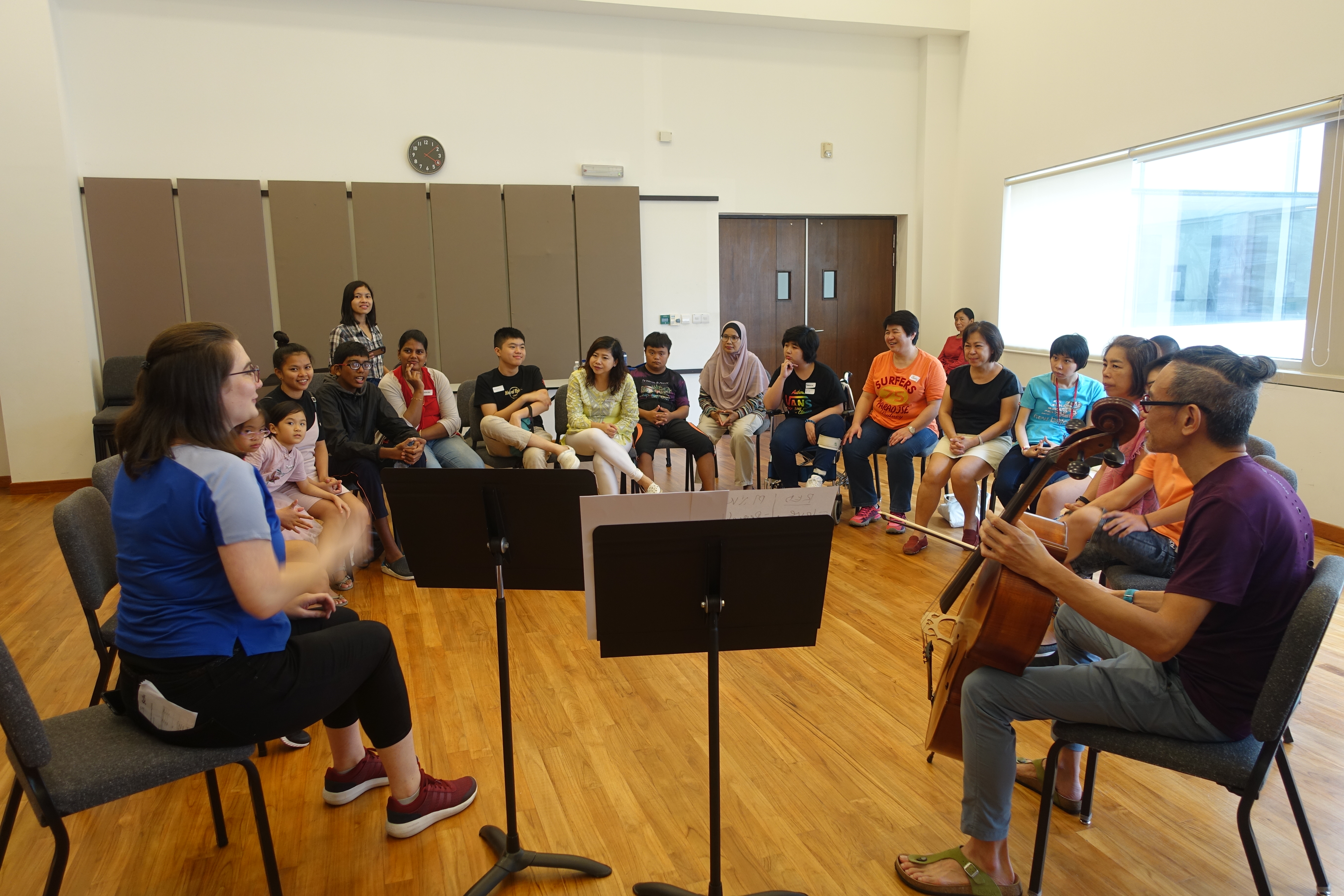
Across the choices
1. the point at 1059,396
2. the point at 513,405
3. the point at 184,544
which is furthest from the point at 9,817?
the point at 1059,396

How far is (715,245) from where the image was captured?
7691 millimetres

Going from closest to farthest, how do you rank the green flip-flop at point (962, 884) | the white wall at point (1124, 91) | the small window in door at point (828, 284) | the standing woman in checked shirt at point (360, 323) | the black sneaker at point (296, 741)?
the green flip-flop at point (962, 884)
the black sneaker at point (296, 741)
the white wall at point (1124, 91)
the standing woman in checked shirt at point (360, 323)
the small window in door at point (828, 284)

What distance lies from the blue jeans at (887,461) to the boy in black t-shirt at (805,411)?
13cm

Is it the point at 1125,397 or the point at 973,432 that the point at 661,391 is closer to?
the point at 973,432

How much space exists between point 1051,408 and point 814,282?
13.7ft

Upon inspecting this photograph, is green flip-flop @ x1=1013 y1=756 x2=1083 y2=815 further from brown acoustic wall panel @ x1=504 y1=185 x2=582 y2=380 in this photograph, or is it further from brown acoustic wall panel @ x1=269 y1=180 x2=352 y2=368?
brown acoustic wall panel @ x1=269 y1=180 x2=352 y2=368

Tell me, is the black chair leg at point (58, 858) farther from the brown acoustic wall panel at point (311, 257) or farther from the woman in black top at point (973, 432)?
the brown acoustic wall panel at point (311, 257)

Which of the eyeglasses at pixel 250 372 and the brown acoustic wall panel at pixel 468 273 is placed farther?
the brown acoustic wall panel at pixel 468 273

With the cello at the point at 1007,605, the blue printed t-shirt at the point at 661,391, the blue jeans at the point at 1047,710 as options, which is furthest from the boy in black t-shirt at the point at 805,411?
the blue jeans at the point at 1047,710

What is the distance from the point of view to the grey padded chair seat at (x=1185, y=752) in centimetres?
167

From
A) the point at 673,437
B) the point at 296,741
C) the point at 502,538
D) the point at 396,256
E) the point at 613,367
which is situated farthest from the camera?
the point at 396,256

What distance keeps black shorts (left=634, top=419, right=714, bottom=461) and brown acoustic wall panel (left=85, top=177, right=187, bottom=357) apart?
3.82m

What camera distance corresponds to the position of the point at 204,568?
1.66 m

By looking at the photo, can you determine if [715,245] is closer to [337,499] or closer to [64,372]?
[64,372]
